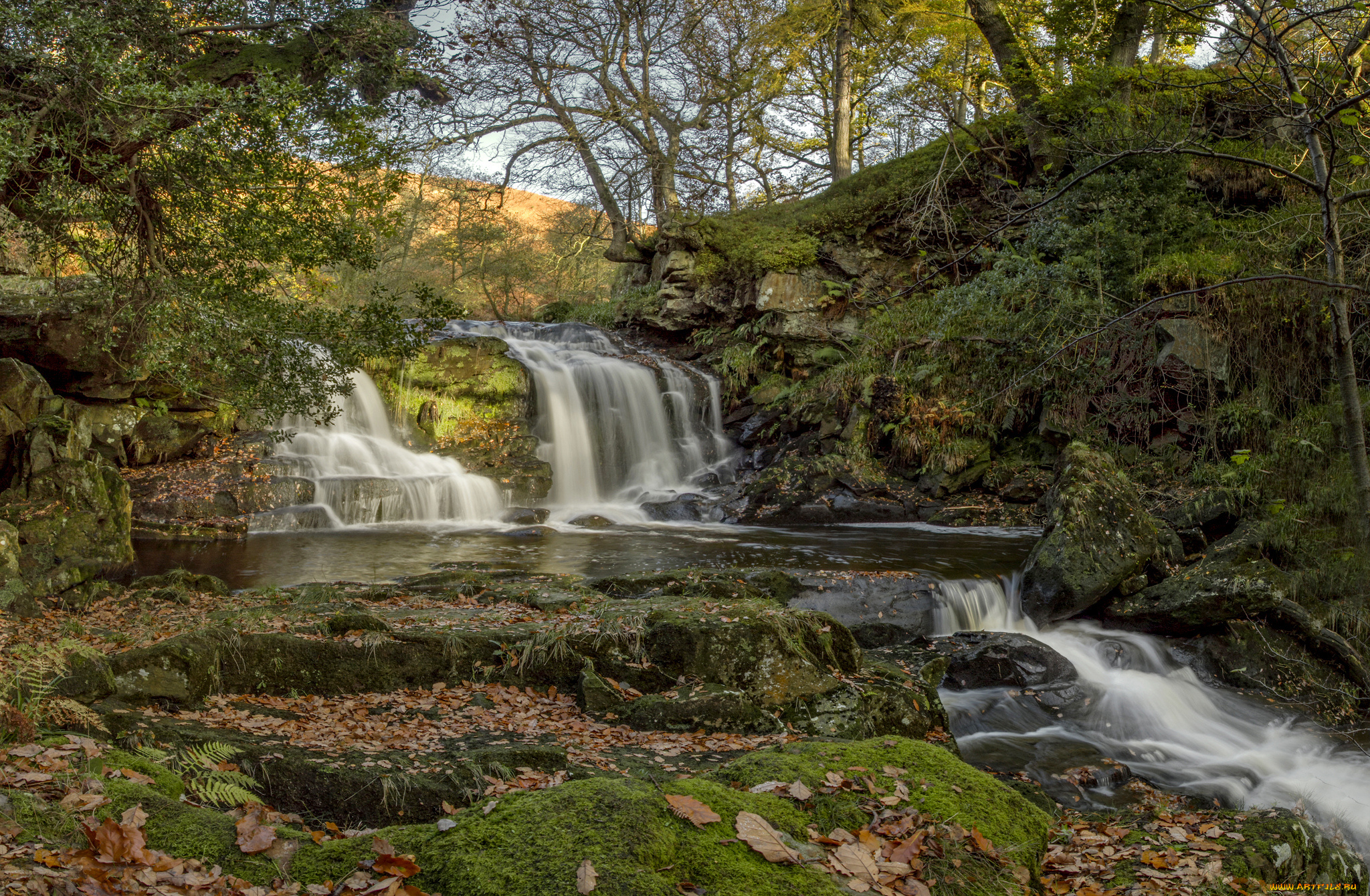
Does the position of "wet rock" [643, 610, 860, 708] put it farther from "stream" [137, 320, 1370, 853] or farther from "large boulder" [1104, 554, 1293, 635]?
"large boulder" [1104, 554, 1293, 635]

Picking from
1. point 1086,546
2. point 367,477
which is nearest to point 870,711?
point 1086,546

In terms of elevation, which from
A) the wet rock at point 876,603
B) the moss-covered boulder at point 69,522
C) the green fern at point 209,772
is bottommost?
the wet rock at point 876,603

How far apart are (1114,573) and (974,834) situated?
22.1 ft

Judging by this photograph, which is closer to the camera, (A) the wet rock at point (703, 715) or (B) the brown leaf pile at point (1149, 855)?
(B) the brown leaf pile at point (1149, 855)

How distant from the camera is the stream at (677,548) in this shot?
19.4ft

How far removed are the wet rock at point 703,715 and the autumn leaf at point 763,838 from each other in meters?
2.14

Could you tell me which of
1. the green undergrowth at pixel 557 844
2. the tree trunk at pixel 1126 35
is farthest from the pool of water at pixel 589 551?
the tree trunk at pixel 1126 35

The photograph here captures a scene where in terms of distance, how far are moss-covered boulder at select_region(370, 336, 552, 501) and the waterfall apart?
1.49 feet

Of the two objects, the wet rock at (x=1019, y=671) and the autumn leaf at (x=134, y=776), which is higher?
the autumn leaf at (x=134, y=776)

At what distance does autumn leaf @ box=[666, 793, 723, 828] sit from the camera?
90.0 inches

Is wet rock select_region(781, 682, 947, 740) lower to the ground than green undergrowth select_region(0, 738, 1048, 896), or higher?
lower

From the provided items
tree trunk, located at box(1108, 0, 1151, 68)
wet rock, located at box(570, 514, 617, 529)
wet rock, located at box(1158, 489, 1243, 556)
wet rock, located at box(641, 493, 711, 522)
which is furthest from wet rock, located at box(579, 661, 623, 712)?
tree trunk, located at box(1108, 0, 1151, 68)

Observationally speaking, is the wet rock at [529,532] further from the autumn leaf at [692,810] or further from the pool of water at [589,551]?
the autumn leaf at [692,810]

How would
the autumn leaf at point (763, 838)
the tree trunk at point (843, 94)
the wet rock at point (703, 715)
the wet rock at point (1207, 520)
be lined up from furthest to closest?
the tree trunk at point (843, 94) → the wet rock at point (1207, 520) → the wet rock at point (703, 715) → the autumn leaf at point (763, 838)
